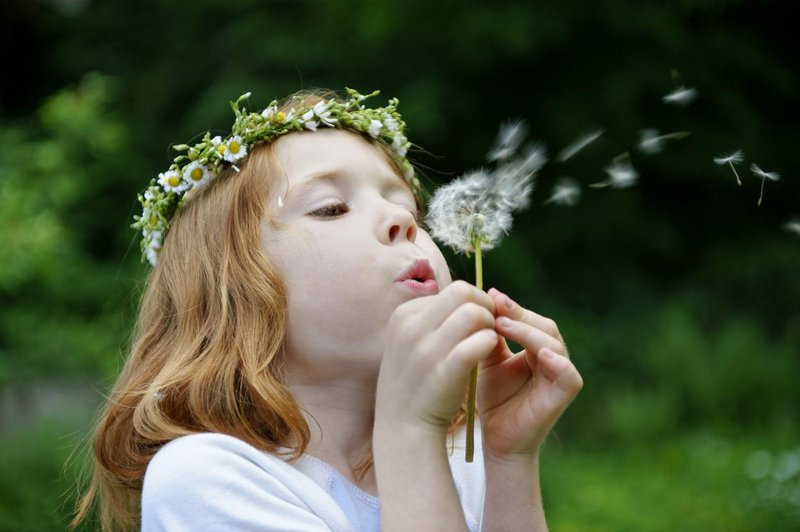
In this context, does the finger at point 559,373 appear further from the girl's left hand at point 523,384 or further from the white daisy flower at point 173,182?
the white daisy flower at point 173,182

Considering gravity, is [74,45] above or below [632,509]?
above

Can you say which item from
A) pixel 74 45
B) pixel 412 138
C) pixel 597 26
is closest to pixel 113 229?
pixel 74 45

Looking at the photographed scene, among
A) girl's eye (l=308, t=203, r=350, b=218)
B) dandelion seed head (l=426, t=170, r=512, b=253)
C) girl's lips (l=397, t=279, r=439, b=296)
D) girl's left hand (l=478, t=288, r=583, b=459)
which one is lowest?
girl's left hand (l=478, t=288, r=583, b=459)

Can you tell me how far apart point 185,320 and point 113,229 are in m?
5.49

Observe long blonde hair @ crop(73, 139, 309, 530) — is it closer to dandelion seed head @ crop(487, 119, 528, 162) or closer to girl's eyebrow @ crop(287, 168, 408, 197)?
girl's eyebrow @ crop(287, 168, 408, 197)

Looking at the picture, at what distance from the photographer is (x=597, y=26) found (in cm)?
768

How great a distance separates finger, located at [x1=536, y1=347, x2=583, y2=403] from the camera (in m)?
2.01

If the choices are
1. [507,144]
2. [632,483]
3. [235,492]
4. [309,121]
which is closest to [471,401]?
[235,492]

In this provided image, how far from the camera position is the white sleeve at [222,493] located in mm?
1900

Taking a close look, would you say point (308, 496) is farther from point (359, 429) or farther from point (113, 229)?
point (113, 229)

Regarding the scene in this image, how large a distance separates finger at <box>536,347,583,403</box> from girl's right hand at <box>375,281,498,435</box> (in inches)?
6.7

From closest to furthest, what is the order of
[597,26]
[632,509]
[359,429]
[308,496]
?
[308,496] < [359,429] < [632,509] < [597,26]

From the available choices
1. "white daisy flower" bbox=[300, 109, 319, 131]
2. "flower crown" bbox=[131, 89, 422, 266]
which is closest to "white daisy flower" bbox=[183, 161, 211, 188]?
"flower crown" bbox=[131, 89, 422, 266]

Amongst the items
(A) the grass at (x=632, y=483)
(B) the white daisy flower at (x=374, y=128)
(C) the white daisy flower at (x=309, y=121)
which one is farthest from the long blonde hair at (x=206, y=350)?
(A) the grass at (x=632, y=483)
